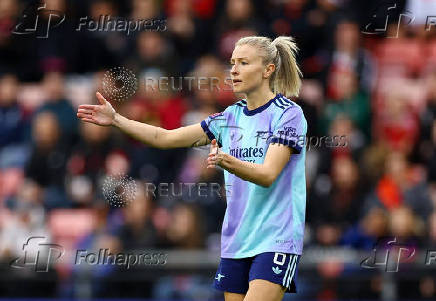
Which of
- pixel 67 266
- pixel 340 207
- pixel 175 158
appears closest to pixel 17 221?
pixel 67 266

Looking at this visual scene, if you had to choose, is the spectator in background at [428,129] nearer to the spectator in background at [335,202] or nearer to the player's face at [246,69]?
the spectator in background at [335,202]

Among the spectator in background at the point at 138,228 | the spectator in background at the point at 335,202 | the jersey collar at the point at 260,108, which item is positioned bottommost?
the spectator in background at the point at 138,228

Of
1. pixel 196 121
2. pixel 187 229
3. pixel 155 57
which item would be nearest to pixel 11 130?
pixel 155 57

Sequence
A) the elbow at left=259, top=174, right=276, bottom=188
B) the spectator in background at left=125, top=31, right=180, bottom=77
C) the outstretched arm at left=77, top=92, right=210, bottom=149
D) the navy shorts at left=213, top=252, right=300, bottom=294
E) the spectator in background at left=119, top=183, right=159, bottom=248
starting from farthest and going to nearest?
the spectator in background at left=125, top=31, right=180, bottom=77, the spectator in background at left=119, top=183, right=159, bottom=248, the outstretched arm at left=77, top=92, right=210, bottom=149, the navy shorts at left=213, top=252, right=300, bottom=294, the elbow at left=259, top=174, right=276, bottom=188

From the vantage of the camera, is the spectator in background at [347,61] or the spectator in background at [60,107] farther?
the spectator in background at [60,107]

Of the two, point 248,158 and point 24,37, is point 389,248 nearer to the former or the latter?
point 248,158

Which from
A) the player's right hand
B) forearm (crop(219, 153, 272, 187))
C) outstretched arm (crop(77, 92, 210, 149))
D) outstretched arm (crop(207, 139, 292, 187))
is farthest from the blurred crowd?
forearm (crop(219, 153, 272, 187))

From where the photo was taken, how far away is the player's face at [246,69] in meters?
5.61

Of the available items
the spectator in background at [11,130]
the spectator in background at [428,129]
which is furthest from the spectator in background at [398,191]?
the spectator in background at [11,130]

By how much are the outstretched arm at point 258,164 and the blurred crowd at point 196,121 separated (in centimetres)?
465

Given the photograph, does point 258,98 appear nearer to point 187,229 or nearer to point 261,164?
point 261,164

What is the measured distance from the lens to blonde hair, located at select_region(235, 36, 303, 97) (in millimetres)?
5695

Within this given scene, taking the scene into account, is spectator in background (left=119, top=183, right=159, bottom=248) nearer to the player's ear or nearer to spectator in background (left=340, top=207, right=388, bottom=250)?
spectator in background (left=340, top=207, right=388, bottom=250)

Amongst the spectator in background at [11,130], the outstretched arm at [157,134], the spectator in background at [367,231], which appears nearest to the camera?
the outstretched arm at [157,134]
